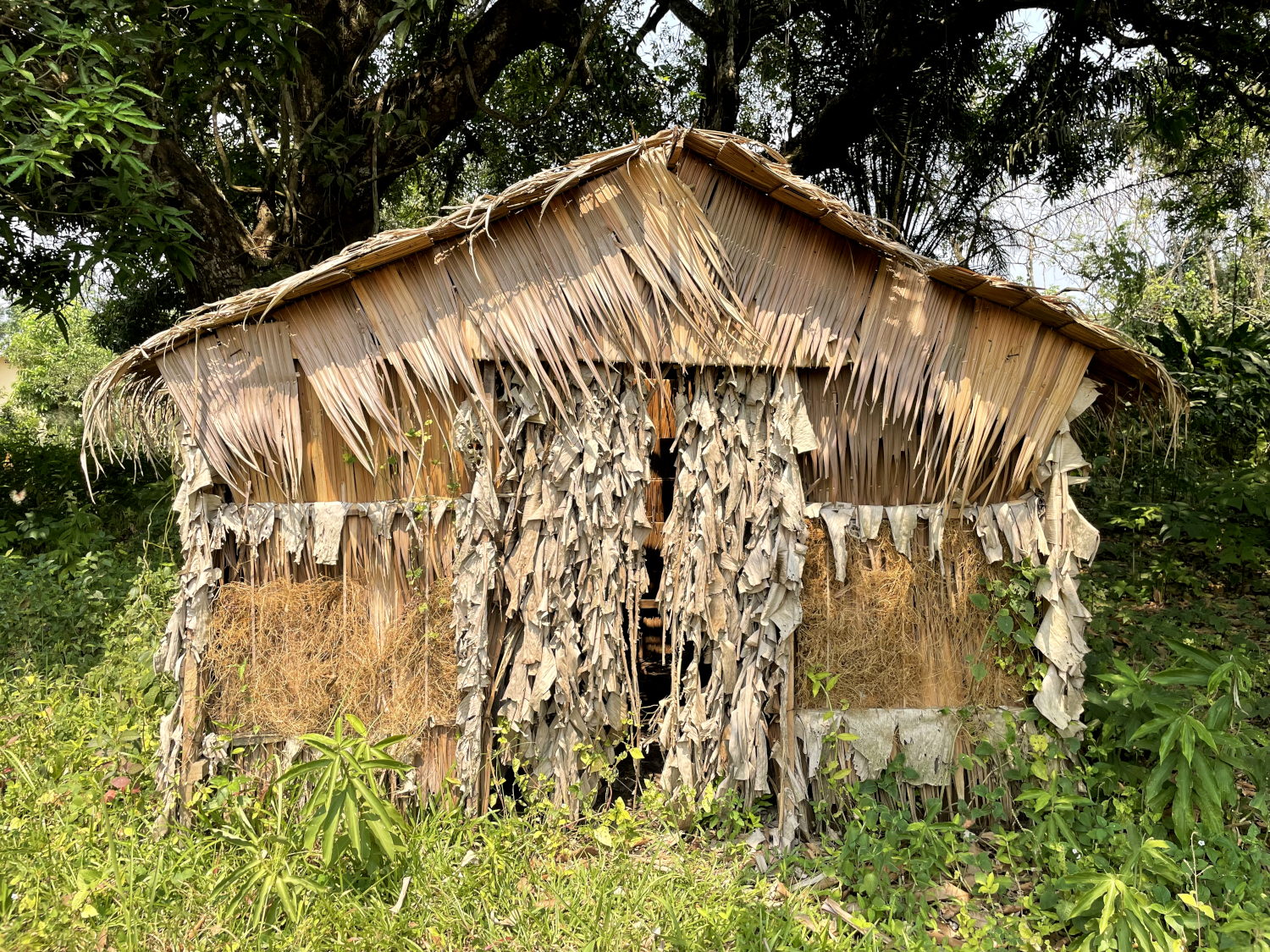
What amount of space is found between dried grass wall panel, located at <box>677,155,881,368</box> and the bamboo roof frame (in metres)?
0.07

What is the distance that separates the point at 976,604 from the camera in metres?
3.83

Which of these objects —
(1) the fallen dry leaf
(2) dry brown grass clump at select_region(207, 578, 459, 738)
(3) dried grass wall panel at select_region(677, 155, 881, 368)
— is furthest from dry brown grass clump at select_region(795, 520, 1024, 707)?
(2) dry brown grass clump at select_region(207, 578, 459, 738)

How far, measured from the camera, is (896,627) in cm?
388

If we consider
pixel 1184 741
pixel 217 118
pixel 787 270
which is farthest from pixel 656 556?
pixel 217 118

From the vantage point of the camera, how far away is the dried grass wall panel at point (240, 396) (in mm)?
3551

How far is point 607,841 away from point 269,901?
1304 millimetres

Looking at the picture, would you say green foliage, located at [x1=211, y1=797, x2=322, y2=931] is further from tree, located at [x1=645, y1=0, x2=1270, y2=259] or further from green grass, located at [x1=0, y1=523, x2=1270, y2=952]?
tree, located at [x1=645, y1=0, x2=1270, y2=259]

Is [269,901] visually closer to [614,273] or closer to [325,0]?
[614,273]

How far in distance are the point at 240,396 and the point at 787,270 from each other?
251cm

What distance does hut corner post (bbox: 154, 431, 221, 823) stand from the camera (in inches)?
142

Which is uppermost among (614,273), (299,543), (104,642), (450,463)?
(614,273)

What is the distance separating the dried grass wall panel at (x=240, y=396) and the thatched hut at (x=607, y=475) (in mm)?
13

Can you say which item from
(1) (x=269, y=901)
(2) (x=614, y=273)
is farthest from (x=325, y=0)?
(1) (x=269, y=901)

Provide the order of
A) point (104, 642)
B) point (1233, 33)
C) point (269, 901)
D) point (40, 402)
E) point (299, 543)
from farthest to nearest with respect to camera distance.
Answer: point (40, 402) → point (1233, 33) → point (104, 642) → point (299, 543) → point (269, 901)
